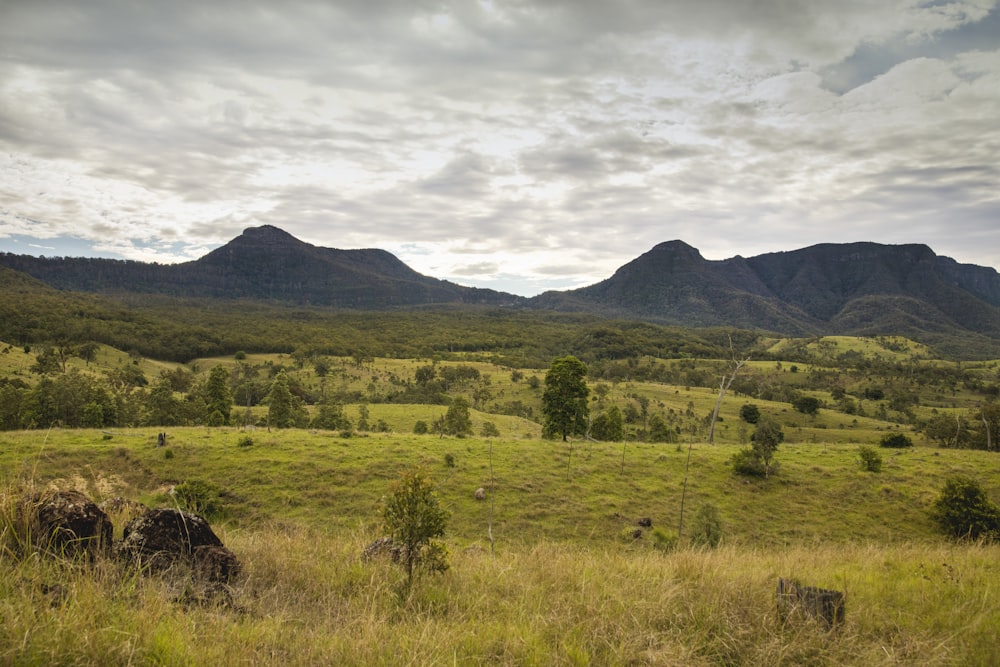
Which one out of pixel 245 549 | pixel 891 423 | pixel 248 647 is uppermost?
pixel 248 647

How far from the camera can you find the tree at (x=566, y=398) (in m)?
38.4

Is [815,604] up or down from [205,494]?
up

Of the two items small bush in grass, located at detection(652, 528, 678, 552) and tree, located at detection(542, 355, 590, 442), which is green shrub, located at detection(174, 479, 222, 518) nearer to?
small bush in grass, located at detection(652, 528, 678, 552)

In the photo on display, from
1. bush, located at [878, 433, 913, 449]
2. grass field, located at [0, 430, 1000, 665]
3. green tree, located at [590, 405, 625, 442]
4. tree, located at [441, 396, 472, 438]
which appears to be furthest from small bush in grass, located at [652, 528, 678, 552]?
bush, located at [878, 433, 913, 449]

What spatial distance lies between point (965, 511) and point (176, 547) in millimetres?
33271

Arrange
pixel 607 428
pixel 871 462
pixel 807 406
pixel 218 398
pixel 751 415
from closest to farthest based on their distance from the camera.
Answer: pixel 871 462, pixel 218 398, pixel 607 428, pixel 751 415, pixel 807 406

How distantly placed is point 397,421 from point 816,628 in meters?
57.1

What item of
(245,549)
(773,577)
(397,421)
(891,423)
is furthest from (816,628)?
(891,423)

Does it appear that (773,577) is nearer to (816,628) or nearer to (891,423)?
(816,628)

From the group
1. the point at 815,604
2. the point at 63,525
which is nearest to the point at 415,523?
the point at 63,525

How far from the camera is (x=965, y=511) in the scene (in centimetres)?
2306

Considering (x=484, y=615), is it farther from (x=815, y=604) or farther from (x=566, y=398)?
(x=566, y=398)

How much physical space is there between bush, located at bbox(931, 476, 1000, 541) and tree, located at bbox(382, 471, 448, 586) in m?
29.1

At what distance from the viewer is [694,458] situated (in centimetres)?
3192
